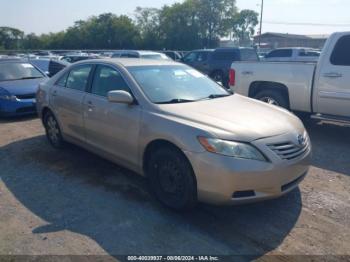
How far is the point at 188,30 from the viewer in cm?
6631

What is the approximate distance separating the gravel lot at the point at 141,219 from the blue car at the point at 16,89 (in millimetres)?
3601

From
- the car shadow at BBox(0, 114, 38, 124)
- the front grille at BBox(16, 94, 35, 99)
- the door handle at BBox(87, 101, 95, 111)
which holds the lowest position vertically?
the car shadow at BBox(0, 114, 38, 124)

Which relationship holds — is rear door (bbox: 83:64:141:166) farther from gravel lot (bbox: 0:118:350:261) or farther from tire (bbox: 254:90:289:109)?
tire (bbox: 254:90:289:109)

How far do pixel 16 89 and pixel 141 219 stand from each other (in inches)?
247

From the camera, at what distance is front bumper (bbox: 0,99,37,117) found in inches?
327

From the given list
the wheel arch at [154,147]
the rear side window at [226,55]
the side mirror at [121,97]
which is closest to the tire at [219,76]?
the rear side window at [226,55]

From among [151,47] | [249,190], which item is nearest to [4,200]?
[249,190]

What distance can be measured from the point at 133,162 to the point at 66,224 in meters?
1.04

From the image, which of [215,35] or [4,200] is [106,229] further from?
[215,35]

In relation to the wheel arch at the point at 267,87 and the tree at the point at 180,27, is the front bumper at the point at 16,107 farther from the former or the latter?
the tree at the point at 180,27

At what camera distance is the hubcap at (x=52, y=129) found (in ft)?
19.2

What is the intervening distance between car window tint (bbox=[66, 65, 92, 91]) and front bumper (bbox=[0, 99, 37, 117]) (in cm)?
348

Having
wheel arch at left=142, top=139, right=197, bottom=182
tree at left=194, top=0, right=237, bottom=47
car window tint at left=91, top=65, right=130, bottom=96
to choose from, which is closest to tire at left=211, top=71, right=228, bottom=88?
car window tint at left=91, top=65, right=130, bottom=96

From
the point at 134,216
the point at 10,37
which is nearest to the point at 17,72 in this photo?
the point at 134,216
